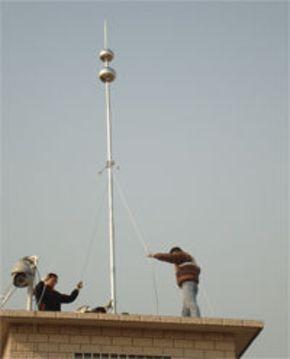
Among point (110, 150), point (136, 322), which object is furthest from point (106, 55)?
point (136, 322)

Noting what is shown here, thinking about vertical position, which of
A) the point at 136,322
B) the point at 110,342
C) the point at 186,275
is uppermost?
the point at 186,275

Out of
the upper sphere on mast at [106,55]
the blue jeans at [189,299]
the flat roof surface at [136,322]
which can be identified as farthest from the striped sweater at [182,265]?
the upper sphere on mast at [106,55]

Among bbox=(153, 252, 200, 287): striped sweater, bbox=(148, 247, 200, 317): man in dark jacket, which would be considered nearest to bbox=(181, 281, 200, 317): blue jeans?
bbox=(148, 247, 200, 317): man in dark jacket

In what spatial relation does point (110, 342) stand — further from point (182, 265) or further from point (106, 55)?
point (106, 55)

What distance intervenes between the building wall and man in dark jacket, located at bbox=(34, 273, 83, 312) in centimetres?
98

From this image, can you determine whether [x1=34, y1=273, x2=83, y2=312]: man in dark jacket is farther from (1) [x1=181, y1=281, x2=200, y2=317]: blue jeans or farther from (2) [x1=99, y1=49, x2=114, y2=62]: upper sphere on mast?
(2) [x1=99, y1=49, x2=114, y2=62]: upper sphere on mast

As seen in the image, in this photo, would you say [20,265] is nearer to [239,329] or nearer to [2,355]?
[2,355]

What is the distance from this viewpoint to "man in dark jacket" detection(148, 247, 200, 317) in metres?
17.2

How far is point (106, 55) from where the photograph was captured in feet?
66.3

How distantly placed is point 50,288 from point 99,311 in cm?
114

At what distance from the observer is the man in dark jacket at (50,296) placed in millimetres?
16859

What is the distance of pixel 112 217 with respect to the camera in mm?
18516

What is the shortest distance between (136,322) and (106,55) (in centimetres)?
685

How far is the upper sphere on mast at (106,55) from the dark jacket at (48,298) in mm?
5804
